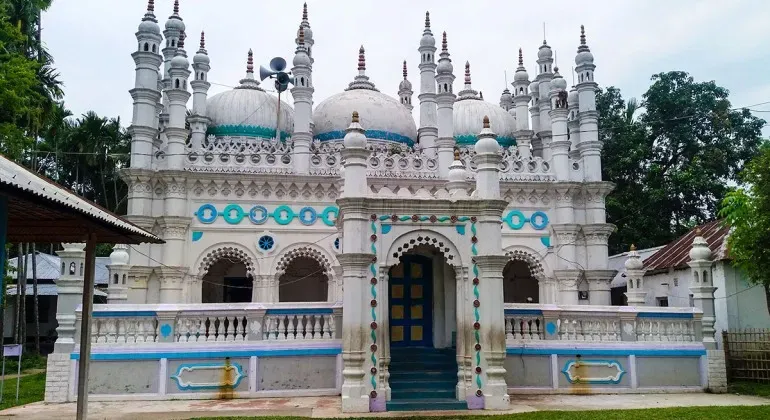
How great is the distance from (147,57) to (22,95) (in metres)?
4.38

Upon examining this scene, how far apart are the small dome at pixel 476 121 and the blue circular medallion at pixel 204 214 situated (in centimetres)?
881

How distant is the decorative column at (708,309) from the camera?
1237 centimetres

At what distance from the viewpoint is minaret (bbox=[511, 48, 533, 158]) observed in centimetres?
2295

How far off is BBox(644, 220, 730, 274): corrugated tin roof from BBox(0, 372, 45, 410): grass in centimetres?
1696

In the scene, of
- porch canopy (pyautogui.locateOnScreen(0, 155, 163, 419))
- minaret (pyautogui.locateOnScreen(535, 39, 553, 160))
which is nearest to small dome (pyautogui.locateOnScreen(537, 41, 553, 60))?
minaret (pyautogui.locateOnScreen(535, 39, 553, 160))

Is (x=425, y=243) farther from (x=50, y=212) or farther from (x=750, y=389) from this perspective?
(x=750, y=389)

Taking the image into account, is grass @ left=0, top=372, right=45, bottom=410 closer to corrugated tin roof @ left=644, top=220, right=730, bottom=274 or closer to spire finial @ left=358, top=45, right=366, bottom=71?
spire finial @ left=358, top=45, right=366, bottom=71

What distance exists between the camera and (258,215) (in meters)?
18.5

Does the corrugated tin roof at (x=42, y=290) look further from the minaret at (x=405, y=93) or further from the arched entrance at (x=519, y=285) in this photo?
the arched entrance at (x=519, y=285)

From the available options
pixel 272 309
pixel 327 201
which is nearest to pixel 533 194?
pixel 327 201

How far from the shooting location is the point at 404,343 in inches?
483

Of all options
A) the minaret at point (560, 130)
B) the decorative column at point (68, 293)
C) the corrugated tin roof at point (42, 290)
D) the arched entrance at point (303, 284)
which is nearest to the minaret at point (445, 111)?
the minaret at point (560, 130)

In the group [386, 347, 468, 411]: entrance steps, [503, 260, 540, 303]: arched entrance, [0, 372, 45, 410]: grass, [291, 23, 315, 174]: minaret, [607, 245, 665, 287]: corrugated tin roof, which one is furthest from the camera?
[607, 245, 665, 287]: corrugated tin roof

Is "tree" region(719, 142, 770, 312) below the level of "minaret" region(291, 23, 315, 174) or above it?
below
